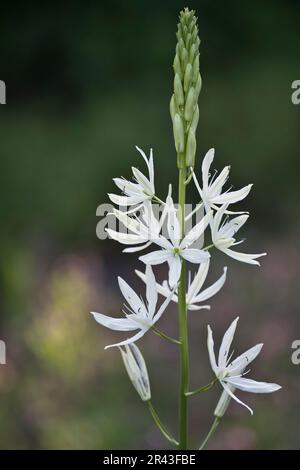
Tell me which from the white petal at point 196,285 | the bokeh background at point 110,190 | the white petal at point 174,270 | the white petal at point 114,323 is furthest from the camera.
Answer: the bokeh background at point 110,190

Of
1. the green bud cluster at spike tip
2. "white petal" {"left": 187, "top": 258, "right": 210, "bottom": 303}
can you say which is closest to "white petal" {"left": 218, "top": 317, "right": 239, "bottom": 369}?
"white petal" {"left": 187, "top": 258, "right": 210, "bottom": 303}

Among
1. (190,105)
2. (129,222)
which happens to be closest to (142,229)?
(129,222)

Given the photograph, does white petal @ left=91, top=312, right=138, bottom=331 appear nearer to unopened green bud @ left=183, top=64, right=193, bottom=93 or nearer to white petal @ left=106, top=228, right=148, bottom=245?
white petal @ left=106, top=228, right=148, bottom=245

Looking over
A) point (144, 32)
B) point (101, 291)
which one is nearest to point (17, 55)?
point (144, 32)

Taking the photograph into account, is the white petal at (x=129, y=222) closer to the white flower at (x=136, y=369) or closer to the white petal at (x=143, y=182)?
the white petal at (x=143, y=182)

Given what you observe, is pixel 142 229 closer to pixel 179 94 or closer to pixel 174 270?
pixel 174 270

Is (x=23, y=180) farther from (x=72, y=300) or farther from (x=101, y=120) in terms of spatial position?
(x=72, y=300)

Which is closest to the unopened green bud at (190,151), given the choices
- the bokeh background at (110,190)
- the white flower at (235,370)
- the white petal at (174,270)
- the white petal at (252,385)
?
the white petal at (174,270)
